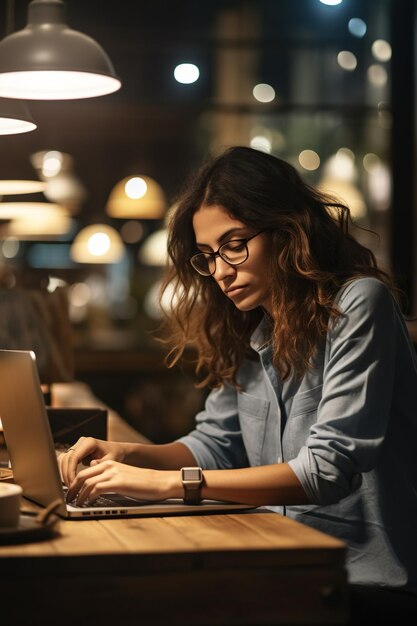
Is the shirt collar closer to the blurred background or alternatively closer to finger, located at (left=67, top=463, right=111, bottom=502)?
finger, located at (left=67, top=463, right=111, bottom=502)

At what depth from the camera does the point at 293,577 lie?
61.2 inches

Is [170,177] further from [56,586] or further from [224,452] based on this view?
[56,586]

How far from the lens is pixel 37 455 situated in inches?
72.5

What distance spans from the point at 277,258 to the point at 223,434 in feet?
A: 1.75

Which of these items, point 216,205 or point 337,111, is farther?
point 337,111

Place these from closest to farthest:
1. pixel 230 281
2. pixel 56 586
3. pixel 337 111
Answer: pixel 56 586 → pixel 230 281 → pixel 337 111

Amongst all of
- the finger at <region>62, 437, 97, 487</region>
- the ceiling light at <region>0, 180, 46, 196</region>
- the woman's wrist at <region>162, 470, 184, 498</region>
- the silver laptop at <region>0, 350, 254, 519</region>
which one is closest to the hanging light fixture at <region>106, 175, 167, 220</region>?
the ceiling light at <region>0, 180, 46, 196</region>

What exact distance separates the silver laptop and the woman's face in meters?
0.54

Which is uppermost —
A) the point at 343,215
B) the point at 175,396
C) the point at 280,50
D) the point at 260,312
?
the point at 280,50

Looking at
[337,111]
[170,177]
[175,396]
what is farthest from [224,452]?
[170,177]

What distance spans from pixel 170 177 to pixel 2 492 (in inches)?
393

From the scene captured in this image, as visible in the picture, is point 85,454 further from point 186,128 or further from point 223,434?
point 186,128

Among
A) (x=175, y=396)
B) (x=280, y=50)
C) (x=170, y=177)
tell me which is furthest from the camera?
(x=170, y=177)

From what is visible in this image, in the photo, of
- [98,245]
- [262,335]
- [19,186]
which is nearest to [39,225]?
[98,245]
